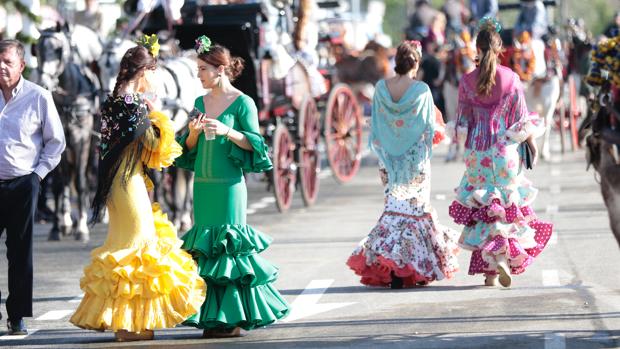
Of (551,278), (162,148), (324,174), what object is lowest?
(324,174)

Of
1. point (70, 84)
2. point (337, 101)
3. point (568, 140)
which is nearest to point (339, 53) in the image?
point (568, 140)

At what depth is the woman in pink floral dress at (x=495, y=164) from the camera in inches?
460

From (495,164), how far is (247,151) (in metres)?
2.58

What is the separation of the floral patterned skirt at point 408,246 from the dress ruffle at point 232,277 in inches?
84.9

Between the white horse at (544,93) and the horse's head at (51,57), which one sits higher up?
the horse's head at (51,57)

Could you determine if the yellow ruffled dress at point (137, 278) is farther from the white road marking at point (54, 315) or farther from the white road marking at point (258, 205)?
the white road marking at point (258, 205)

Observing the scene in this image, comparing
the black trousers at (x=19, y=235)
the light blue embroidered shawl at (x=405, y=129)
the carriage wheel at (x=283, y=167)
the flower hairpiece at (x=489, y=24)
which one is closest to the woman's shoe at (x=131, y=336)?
the black trousers at (x=19, y=235)

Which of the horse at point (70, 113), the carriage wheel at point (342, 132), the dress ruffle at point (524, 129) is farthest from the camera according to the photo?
the carriage wheel at point (342, 132)

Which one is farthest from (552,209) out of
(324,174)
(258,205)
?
(324,174)

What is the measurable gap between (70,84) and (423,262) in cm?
574

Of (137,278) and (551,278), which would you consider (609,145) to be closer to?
(137,278)

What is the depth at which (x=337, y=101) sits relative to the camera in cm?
2117

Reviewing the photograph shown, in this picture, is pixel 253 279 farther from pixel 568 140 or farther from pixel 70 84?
pixel 568 140

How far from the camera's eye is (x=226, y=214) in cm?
979
